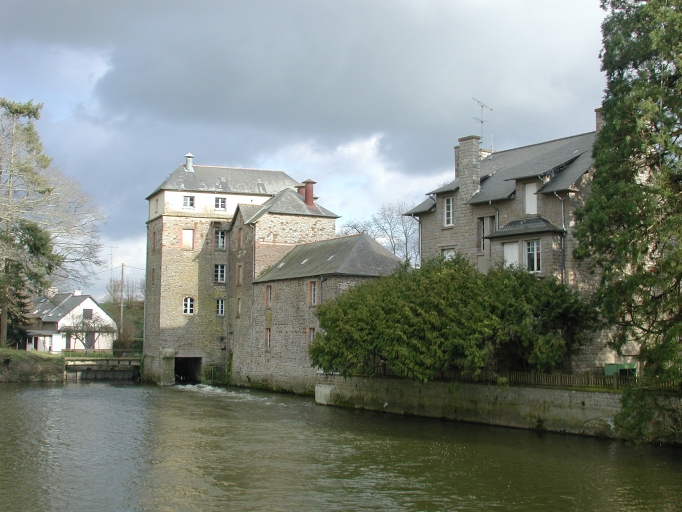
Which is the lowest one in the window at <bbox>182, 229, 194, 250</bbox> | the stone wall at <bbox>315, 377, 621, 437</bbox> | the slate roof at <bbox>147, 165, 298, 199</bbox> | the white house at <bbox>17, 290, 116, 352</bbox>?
the stone wall at <bbox>315, 377, 621, 437</bbox>

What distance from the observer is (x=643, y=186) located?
1973 centimetres

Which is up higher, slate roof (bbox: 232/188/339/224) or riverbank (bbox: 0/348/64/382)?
slate roof (bbox: 232/188/339/224)

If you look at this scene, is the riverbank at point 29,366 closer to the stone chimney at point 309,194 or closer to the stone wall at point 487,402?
the stone chimney at point 309,194

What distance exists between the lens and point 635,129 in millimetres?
20000

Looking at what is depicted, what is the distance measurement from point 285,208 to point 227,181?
675cm

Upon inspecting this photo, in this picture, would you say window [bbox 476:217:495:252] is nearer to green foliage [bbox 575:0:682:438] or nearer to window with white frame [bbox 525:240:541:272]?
window with white frame [bbox 525:240:541:272]

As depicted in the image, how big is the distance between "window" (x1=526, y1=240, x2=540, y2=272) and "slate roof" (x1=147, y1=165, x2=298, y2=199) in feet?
80.6

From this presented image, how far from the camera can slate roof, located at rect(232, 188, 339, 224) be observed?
4378 centimetres

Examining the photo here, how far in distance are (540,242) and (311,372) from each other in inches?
518

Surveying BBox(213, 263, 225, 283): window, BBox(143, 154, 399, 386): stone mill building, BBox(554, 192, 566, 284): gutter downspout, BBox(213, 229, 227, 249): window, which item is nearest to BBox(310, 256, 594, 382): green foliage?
BBox(554, 192, 566, 284): gutter downspout

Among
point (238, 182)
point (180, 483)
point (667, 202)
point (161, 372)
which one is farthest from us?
point (238, 182)

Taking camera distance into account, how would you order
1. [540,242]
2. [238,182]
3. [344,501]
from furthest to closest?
[238,182], [540,242], [344,501]

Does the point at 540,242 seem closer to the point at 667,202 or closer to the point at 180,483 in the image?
the point at 667,202

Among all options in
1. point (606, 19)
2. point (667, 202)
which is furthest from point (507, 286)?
point (606, 19)
